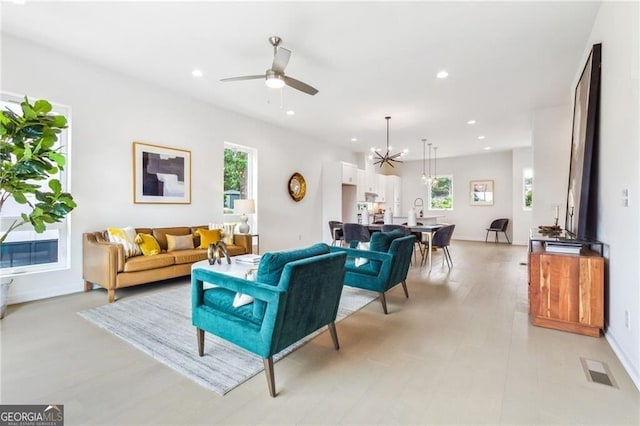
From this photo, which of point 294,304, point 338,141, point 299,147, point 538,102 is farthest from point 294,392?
point 338,141

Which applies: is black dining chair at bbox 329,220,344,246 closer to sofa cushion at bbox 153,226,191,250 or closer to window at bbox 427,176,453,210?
sofa cushion at bbox 153,226,191,250

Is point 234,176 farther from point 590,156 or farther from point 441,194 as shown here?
point 441,194

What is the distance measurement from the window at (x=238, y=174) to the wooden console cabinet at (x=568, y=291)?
5022 mm

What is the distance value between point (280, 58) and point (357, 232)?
3799 mm

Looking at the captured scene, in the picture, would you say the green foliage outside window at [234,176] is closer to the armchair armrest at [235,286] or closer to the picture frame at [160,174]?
the picture frame at [160,174]

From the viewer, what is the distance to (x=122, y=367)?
2.18m

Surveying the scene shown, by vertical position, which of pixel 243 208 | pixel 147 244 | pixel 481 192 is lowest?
pixel 147 244

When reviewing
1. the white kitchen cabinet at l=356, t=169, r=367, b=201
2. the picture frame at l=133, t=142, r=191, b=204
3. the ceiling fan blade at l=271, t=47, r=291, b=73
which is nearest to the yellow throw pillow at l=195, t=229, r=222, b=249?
the picture frame at l=133, t=142, r=191, b=204

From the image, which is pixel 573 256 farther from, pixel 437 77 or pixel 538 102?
pixel 538 102

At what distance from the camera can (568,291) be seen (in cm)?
277

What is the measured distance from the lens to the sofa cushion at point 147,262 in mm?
3742

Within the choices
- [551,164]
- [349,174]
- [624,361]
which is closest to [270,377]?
[624,361]

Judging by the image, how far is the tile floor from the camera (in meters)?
1.70

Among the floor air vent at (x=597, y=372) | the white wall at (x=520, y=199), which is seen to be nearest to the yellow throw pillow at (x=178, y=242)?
the floor air vent at (x=597, y=372)
